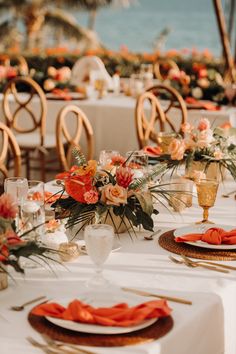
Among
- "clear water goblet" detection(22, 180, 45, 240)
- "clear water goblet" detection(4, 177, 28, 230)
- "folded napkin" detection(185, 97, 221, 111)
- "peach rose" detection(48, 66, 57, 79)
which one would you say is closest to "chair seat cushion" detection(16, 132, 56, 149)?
"peach rose" detection(48, 66, 57, 79)

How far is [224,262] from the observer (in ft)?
7.51

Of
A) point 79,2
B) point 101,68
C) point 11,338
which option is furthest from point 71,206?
point 79,2

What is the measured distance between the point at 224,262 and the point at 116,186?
1.34ft

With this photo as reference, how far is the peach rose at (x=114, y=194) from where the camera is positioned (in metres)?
2.45

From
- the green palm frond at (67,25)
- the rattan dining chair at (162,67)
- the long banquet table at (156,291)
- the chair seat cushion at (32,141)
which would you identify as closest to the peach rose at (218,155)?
the long banquet table at (156,291)

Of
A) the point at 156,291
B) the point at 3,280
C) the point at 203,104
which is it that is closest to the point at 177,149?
the point at 156,291

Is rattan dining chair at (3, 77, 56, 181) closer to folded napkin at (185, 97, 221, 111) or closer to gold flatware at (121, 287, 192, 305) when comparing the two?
folded napkin at (185, 97, 221, 111)

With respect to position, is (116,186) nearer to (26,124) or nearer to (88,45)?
(26,124)

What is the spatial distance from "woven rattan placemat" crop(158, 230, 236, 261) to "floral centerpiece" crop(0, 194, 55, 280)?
0.56 m

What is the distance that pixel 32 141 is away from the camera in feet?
20.0

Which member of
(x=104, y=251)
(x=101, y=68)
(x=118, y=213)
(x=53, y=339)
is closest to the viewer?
(x=53, y=339)

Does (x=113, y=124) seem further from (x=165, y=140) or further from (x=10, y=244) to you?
(x=10, y=244)

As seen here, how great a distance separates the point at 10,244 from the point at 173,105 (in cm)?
409

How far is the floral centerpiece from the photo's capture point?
1.91m
